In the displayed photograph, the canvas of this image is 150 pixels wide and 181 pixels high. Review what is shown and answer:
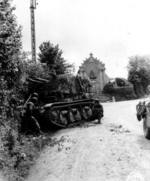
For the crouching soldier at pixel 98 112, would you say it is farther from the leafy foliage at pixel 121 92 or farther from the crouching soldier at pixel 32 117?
the leafy foliage at pixel 121 92

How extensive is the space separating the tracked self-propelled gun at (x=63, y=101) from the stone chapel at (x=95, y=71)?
26989 millimetres

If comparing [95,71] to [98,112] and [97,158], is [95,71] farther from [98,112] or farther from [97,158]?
[97,158]

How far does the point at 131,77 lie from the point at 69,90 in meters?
27.4

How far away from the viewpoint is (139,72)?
42219 millimetres

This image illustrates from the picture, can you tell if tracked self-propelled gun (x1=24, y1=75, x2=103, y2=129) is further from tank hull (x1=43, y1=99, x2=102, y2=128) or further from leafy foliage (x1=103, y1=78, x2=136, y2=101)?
leafy foliage (x1=103, y1=78, x2=136, y2=101)

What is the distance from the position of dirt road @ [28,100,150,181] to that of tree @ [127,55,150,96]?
30.0 meters

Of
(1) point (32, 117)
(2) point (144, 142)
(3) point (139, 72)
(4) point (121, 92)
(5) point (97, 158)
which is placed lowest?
(5) point (97, 158)

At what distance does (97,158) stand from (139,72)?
35.7 m

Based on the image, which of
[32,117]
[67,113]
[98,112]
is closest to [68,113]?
[67,113]

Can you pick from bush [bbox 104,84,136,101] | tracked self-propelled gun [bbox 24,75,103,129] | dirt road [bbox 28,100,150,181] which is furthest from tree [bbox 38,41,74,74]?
dirt road [bbox 28,100,150,181]

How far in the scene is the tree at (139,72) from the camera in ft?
132

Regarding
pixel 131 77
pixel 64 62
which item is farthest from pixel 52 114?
pixel 131 77

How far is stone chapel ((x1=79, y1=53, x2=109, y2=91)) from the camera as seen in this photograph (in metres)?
43.8

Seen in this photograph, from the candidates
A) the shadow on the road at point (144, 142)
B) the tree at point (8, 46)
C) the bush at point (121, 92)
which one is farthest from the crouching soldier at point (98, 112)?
the bush at point (121, 92)
